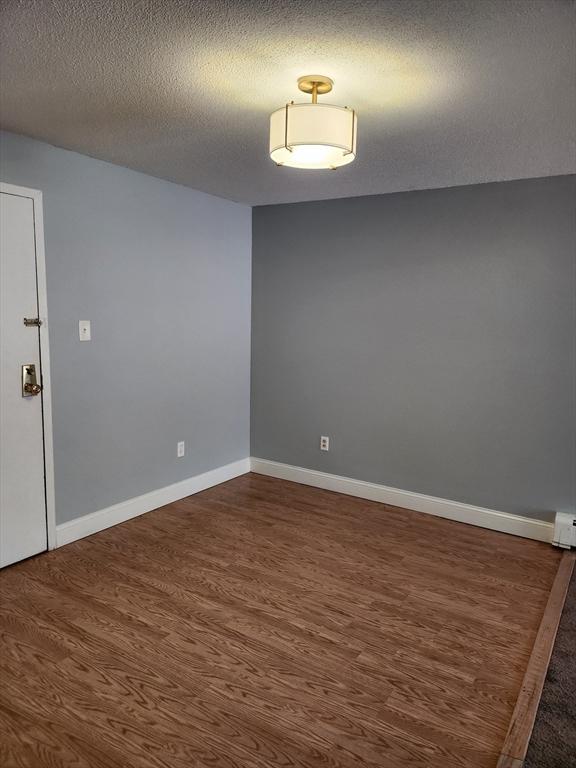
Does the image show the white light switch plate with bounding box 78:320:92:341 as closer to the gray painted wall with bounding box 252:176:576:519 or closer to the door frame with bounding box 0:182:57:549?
the door frame with bounding box 0:182:57:549

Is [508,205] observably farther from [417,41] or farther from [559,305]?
[417,41]

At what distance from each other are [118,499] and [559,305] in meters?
3.07

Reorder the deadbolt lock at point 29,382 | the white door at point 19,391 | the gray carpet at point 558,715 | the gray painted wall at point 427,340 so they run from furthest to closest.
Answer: the gray painted wall at point 427,340, the deadbolt lock at point 29,382, the white door at point 19,391, the gray carpet at point 558,715

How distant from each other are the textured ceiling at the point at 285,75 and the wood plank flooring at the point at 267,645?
2274mm

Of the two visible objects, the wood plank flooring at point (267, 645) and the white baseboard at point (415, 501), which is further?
the white baseboard at point (415, 501)

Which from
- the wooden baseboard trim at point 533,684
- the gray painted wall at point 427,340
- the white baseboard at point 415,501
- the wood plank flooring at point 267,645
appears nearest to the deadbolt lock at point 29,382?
the wood plank flooring at point 267,645

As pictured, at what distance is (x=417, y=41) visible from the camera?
1.65m

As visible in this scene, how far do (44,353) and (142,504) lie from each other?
1285 mm

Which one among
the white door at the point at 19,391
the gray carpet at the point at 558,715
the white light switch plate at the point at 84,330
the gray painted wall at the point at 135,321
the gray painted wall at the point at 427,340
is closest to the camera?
the gray carpet at the point at 558,715

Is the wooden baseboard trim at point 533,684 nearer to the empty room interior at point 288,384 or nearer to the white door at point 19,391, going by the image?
the empty room interior at point 288,384

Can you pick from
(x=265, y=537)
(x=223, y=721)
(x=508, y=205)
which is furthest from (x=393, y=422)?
(x=223, y=721)

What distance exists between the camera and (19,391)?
2.86 meters

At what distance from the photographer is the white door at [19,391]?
276 centimetres

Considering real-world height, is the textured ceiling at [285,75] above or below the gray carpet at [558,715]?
above
